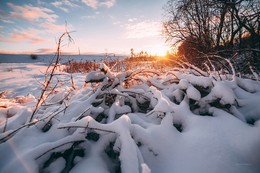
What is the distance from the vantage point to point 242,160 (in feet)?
3.11

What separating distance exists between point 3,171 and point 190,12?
15.9 meters

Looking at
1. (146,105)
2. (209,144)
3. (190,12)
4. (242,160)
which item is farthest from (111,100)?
(190,12)

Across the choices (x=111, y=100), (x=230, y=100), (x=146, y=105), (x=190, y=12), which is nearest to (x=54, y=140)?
(x=111, y=100)

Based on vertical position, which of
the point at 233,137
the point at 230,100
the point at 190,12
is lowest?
the point at 233,137

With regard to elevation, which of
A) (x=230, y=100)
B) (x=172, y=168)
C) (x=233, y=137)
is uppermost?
(x=230, y=100)

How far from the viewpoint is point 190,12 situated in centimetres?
1477

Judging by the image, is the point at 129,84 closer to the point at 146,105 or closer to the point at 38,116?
the point at 146,105

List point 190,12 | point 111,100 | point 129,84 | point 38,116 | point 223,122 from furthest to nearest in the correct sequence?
point 190,12
point 129,84
point 111,100
point 38,116
point 223,122

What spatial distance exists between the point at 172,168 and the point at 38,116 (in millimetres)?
1032

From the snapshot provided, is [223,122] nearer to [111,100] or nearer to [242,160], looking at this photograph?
[242,160]

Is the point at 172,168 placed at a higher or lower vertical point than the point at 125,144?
lower

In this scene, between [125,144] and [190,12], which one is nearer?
[125,144]

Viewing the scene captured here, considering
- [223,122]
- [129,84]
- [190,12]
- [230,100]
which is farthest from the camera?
[190,12]

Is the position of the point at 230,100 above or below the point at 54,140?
above
